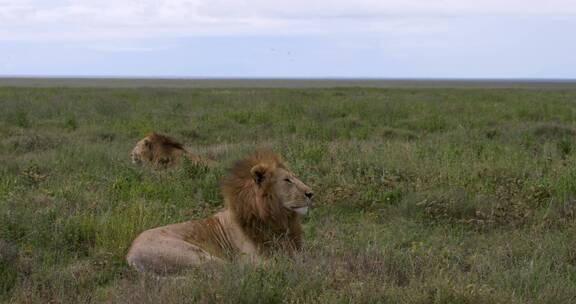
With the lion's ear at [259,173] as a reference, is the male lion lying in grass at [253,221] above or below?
below

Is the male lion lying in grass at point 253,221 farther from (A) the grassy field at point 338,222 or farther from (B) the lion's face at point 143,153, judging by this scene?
(B) the lion's face at point 143,153

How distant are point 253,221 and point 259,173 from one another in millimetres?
392

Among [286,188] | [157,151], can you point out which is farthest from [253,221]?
[157,151]

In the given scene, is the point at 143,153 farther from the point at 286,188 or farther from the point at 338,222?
the point at 286,188

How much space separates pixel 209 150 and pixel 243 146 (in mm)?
706

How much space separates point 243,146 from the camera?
13.6m

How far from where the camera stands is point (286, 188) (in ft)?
21.0

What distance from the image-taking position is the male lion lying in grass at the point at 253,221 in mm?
6277

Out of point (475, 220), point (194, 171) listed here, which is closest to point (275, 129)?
point (194, 171)

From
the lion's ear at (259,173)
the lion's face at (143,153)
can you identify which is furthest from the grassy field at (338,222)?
the lion's ear at (259,173)

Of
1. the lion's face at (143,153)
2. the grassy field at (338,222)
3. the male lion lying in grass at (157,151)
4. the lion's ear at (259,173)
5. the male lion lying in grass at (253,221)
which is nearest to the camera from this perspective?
the grassy field at (338,222)

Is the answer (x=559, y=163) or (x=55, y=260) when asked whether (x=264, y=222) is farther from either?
(x=559, y=163)

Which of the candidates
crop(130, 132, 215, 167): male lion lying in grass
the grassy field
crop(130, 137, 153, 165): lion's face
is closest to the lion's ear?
the grassy field

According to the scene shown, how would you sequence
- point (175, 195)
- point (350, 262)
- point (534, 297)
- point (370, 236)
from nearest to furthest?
point (534, 297) → point (350, 262) → point (370, 236) → point (175, 195)
